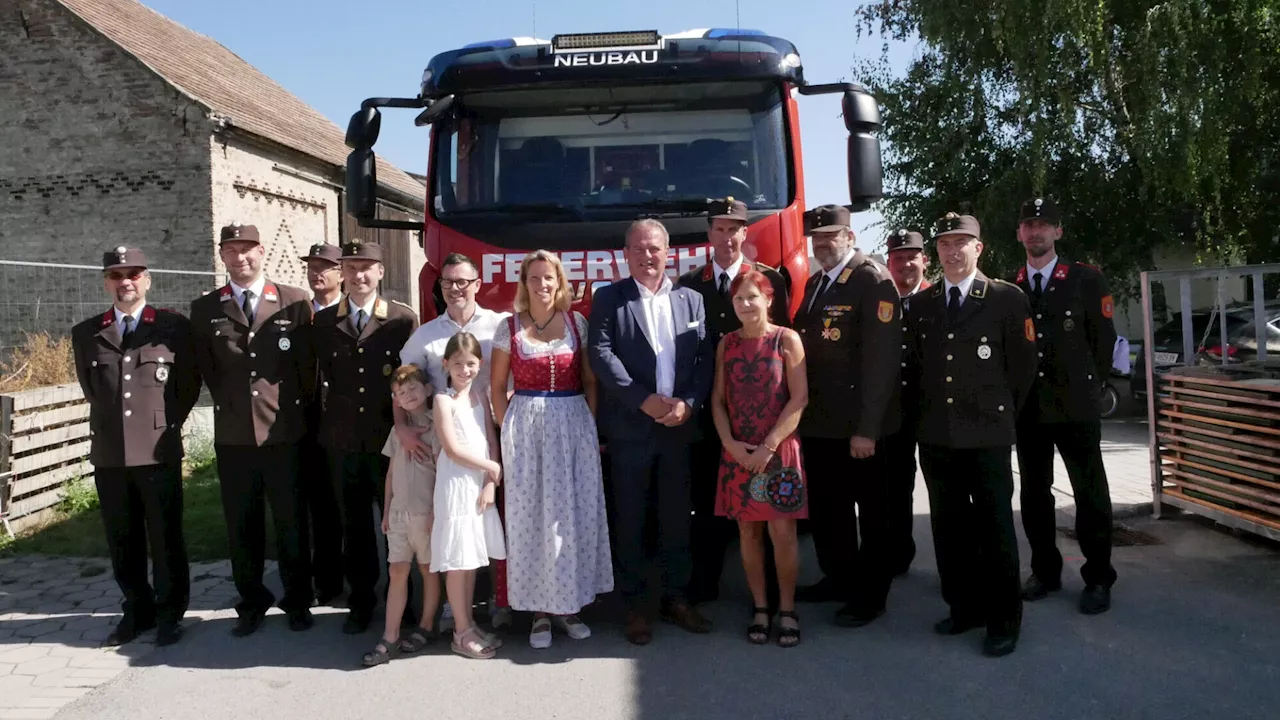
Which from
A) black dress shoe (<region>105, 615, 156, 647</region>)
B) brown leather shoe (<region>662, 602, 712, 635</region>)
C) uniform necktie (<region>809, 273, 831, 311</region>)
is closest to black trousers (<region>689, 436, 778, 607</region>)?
brown leather shoe (<region>662, 602, 712, 635</region>)

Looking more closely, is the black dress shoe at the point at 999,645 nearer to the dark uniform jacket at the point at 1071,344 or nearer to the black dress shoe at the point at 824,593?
the black dress shoe at the point at 824,593

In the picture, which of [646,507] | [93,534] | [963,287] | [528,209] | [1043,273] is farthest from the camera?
[93,534]

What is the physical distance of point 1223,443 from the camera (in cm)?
646

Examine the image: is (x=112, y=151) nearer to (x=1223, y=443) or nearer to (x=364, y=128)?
(x=364, y=128)

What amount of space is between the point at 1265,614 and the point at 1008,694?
1851 millimetres

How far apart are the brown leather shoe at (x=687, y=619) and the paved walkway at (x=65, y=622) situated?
1.39 m

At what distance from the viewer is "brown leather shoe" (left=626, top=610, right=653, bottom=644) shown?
184 inches

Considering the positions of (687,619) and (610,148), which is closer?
(687,619)

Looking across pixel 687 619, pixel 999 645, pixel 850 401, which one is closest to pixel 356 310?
pixel 687 619

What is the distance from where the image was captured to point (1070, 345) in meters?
5.05

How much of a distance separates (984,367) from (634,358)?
1.59m

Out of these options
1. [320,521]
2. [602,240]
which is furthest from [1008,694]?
[320,521]

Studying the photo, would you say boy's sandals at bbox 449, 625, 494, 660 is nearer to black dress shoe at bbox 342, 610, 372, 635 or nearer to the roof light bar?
black dress shoe at bbox 342, 610, 372, 635

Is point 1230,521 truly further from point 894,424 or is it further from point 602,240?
point 602,240
